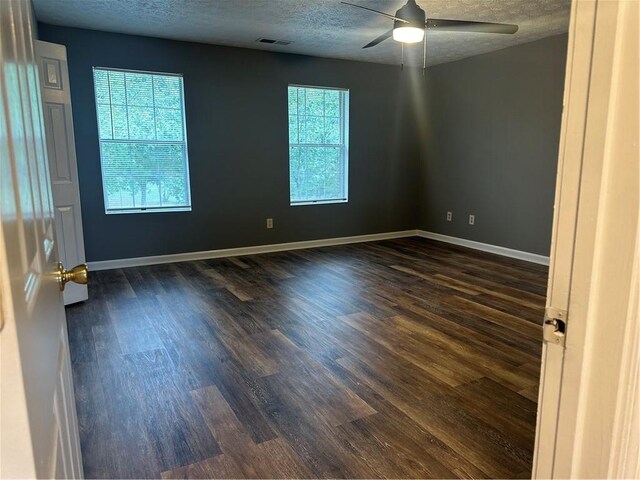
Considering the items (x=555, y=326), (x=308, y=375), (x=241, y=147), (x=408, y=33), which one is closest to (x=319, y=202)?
(x=241, y=147)

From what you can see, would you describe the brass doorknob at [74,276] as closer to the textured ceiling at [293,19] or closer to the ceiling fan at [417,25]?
the ceiling fan at [417,25]

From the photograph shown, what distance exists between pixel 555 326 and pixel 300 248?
208 inches

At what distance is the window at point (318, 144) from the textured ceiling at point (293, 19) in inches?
29.3

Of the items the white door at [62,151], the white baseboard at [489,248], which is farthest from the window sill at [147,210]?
the white baseboard at [489,248]

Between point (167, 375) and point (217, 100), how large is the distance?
3629mm

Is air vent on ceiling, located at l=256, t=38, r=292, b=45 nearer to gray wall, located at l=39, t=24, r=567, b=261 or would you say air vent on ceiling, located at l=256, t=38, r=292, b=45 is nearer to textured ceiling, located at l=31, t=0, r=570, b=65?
textured ceiling, located at l=31, t=0, r=570, b=65

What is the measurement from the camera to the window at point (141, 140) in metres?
4.77

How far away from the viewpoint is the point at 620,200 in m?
0.66

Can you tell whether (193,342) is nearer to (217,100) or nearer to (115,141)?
(115,141)

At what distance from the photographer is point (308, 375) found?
254cm

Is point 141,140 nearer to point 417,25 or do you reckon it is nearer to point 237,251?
point 237,251

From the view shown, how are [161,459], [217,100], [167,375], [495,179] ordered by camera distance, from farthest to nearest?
[495,179], [217,100], [167,375], [161,459]

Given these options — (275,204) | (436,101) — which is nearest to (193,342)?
(275,204)

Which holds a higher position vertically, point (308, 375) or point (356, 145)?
point (356, 145)
